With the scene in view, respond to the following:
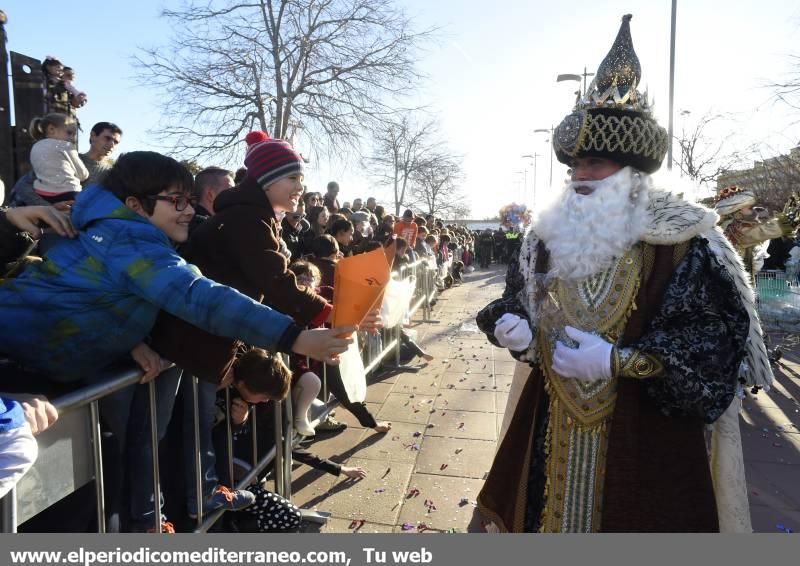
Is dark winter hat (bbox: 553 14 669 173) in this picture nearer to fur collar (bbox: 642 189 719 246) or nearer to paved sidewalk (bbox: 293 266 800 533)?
fur collar (bbox: 642 189 719 246)

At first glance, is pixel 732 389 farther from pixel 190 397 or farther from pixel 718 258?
pixel 190 397

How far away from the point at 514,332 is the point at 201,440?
1.59 metres

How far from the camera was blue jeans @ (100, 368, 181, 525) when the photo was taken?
6.92 feet

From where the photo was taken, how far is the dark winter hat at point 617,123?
2131mm

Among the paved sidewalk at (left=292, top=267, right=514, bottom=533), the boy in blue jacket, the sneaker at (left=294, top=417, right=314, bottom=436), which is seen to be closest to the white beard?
the boy in blue jacket

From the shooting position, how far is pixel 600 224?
2119mm

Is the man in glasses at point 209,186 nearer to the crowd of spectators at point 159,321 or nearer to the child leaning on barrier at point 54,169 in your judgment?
the child leaning on barrier at point 54,169

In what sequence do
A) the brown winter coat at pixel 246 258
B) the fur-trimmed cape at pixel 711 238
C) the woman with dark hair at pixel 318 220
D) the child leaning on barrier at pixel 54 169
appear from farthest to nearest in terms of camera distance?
the woman with dark hair at pixel 318 220
the child leaning on barrier at pixel 54 169
the brown winter coat at pixel 246 258
the fur-trimmed cape at pixel 711 238

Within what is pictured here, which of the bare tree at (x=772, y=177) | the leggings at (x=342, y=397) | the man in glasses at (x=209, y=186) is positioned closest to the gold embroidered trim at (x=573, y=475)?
the leggings at (x=342, y=397)

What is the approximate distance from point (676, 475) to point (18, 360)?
2.40 metres

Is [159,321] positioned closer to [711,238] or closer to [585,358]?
[585,358]

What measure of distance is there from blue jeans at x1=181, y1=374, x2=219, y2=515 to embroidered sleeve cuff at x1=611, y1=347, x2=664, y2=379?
1818 millimetres

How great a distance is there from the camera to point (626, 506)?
6.52 ft
